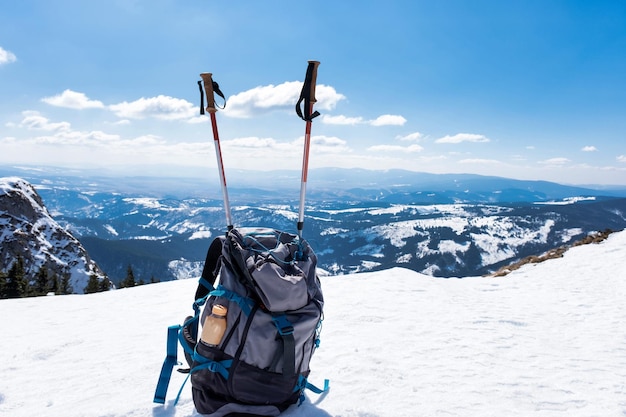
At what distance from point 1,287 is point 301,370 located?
5283 centimetres

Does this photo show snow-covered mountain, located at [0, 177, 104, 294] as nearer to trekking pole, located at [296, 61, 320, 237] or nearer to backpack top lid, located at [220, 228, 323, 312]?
backpack top lid, located at [220, 228, 323, 312]

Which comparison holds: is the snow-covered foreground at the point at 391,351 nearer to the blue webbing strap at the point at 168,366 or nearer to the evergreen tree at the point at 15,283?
the blue webbing strap at the point at 168,366

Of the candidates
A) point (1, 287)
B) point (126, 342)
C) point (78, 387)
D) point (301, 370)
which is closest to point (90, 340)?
point (126, 342)

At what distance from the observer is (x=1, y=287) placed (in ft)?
134

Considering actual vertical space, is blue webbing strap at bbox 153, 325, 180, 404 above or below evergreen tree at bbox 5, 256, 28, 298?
above

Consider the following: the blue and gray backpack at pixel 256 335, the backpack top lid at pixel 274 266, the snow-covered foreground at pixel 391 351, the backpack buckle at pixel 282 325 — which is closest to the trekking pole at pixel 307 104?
the backpack top lid at pixel 274 266

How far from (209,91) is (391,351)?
5.40 metres

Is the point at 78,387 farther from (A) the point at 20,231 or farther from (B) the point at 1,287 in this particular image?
(A) the point at 20,231

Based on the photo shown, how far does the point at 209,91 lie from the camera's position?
4227mm

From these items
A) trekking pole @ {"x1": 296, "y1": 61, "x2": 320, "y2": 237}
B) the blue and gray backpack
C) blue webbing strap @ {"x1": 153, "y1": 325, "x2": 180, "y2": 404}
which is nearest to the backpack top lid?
the blue and gray backpack

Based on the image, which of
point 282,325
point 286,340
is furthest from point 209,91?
point 286,340

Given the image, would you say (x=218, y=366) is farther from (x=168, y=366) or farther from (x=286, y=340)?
(x=168, y=366)

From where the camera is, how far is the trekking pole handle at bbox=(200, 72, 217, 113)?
423 cm

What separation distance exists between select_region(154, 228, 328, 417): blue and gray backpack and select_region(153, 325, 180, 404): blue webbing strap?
0.80 metres
